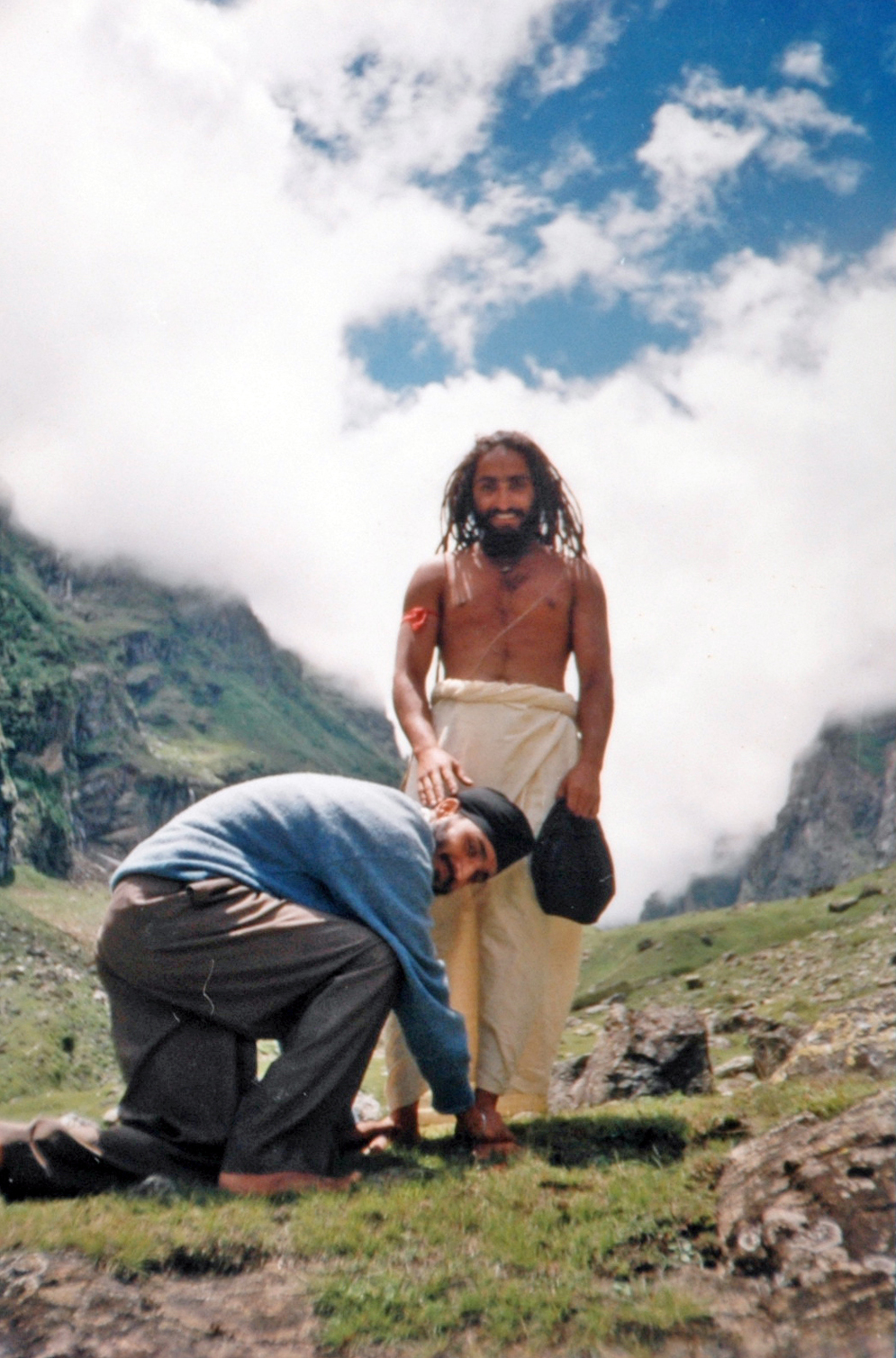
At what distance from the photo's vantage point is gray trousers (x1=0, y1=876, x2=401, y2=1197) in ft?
15.3

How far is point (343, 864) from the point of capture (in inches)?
195

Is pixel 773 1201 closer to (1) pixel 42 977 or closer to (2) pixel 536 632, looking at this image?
(2) pixel 536 632

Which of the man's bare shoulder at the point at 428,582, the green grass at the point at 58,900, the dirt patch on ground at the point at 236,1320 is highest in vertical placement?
the man's bare shoulder at the point at 428,582

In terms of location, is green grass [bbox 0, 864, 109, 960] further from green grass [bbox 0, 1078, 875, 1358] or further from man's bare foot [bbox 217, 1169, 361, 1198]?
green grass [bbox 0, 1078, 875, 1358]

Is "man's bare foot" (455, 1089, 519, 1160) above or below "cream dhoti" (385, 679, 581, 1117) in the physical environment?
below

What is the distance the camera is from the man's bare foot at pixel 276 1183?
174 inches

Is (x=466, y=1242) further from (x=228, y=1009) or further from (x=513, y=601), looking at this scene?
(x=513, y=601)

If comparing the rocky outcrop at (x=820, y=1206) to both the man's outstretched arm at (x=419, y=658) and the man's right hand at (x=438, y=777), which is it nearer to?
the man's right hand at (x=438, y=777)

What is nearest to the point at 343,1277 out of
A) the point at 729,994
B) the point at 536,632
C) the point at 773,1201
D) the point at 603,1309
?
the point at 603,1309

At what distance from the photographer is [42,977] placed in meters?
79.4

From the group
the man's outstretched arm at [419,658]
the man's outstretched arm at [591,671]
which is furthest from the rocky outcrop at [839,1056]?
the man's outstretched arm at [419,658]

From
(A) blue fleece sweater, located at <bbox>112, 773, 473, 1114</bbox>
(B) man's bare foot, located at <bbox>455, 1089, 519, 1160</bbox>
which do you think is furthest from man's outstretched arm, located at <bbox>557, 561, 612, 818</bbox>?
(B) man's bare foot, located at <bbox>455, 1089, 519, 1160</bbox>

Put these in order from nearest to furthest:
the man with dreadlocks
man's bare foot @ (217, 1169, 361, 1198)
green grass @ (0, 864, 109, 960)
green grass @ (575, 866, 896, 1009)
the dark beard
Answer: man's bare foot @ (217, 1169, 361, 1198) → the man with dreadlocks → the dark beard → green grass @ (575, 866, 896, 1009) → green grass @ (0, 864, 109, 960)

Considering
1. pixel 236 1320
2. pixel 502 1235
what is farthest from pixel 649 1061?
pixel 236 1320
